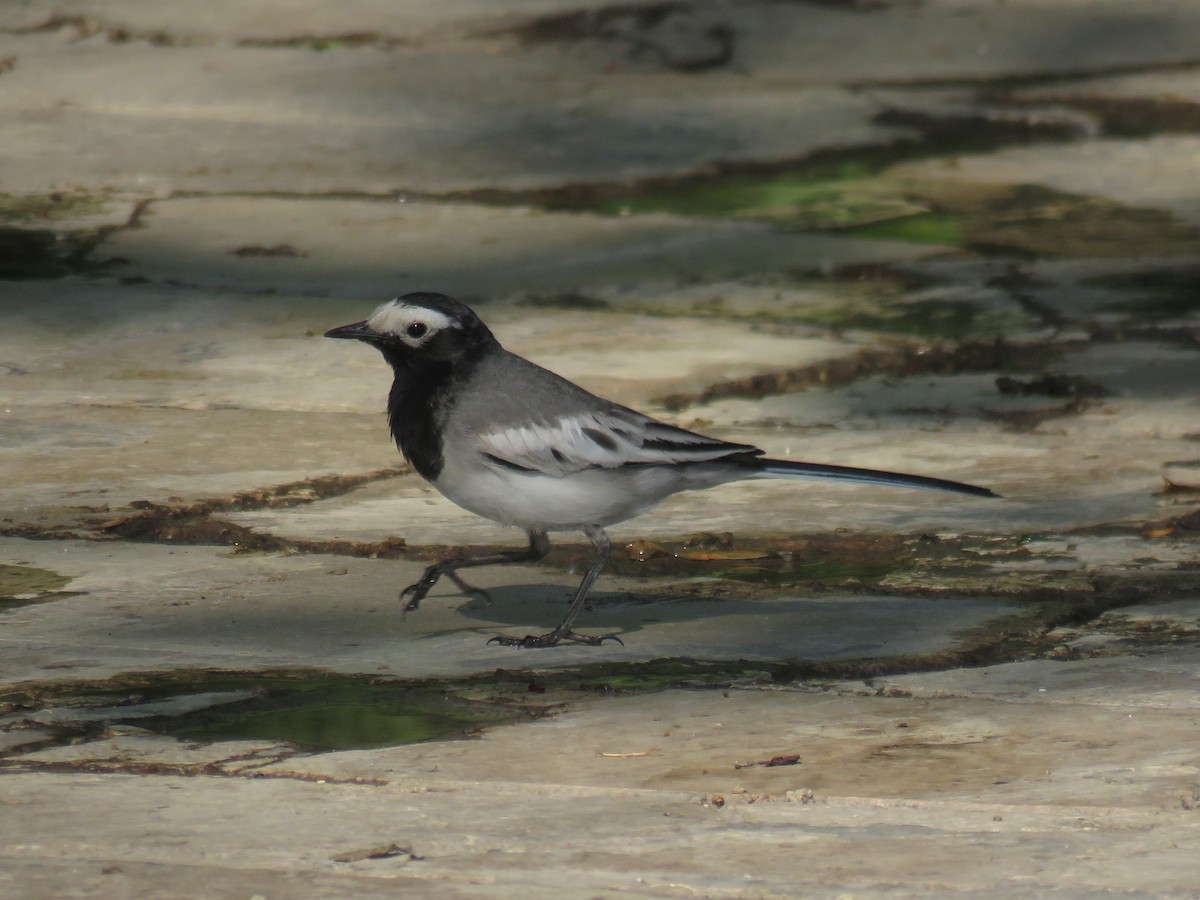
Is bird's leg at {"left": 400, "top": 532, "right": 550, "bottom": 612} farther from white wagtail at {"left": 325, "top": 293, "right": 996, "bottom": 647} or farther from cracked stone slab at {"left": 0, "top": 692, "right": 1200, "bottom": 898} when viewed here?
cracked stone slab at {"left": 0, "top": 692, "right": 1200, "bottom": 898}

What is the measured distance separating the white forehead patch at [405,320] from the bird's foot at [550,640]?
66 cm

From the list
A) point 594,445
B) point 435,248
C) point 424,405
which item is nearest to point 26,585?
point 424,405

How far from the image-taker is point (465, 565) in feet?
12.1

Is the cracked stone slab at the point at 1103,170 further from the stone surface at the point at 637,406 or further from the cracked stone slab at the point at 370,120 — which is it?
the cracked stone slab at the point at 370,120

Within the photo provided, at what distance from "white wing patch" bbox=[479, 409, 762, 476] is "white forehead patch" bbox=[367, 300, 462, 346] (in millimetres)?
273

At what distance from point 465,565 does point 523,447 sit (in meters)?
0.28

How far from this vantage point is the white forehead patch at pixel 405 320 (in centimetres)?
371

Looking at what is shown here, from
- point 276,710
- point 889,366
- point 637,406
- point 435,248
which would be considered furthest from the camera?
point 435,248

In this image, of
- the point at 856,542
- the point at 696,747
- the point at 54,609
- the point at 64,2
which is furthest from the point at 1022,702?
the point at 64,2

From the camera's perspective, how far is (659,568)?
12.4 ft

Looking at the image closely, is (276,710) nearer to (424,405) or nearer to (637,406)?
(424,405)

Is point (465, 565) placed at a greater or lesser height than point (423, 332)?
lesser

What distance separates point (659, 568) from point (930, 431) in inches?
40.4

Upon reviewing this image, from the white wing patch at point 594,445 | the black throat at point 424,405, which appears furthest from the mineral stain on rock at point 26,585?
the white wing patch at point 594,445
